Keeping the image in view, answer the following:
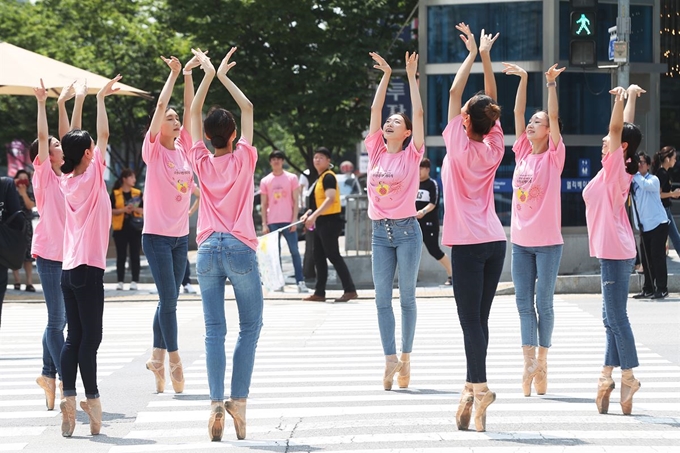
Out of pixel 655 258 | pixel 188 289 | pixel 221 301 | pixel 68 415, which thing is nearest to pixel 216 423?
pixel 221 301

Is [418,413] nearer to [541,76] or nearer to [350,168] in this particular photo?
[541,76]

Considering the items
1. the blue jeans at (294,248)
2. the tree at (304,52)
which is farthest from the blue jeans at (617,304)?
the tree at (304,52)

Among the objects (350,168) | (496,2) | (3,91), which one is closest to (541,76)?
(496,2)

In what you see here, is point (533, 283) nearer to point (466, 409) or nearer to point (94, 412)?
point (466, 409)

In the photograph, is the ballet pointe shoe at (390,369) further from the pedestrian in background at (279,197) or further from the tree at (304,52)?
the tree at (304,52)

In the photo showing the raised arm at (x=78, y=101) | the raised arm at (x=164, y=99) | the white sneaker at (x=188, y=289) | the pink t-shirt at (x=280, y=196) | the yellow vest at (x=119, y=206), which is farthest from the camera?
the yellow vest at (x=119, y=206)

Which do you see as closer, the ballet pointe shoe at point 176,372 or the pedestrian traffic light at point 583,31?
the ballet pointe shoe at point 176,372

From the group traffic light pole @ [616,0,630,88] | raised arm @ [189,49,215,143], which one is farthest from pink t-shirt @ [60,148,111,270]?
traffic light pole @ [616,0,630,88]

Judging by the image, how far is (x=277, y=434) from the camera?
23.6ft

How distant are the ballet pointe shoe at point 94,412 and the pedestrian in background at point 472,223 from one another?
213 cm

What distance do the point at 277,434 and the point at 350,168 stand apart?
2893 cm

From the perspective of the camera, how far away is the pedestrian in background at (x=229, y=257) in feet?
22.9

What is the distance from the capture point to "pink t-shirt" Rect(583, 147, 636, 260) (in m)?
7.71

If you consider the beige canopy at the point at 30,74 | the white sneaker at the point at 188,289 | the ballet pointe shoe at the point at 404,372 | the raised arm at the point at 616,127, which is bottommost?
the white sneaker at the point at 188,289
